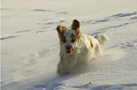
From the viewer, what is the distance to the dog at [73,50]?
13.1 ft

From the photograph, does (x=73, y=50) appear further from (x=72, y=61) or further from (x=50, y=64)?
(x=50, y=64)

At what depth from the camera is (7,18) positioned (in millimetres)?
13711

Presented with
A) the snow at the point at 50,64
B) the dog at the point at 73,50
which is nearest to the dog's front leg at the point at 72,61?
the dog at the point at 73,50

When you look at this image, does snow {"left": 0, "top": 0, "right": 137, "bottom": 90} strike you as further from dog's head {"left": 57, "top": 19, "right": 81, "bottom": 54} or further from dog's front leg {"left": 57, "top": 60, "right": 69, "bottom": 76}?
dog's head {"left": 57, "top": 19, "right": 81, "bottom": 54}

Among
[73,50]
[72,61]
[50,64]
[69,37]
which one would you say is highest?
[69,37]

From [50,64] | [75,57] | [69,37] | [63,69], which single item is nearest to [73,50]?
[75,57]

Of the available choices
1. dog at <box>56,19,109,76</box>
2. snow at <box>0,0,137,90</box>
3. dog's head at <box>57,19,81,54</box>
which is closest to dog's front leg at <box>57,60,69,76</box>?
dog at <box>56,19,109,76</box>

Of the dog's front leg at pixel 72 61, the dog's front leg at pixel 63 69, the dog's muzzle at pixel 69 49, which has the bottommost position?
the dog's front leg at pixel 63 69

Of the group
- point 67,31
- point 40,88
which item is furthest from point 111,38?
point 40,88

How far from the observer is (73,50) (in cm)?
417

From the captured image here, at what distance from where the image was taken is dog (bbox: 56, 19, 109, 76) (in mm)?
4008

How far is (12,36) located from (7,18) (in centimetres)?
492

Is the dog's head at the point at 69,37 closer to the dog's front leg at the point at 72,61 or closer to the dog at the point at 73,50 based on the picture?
the dog at the point at 73,50

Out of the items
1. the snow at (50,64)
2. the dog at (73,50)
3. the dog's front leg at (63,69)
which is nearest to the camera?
the snow at (50,64)
